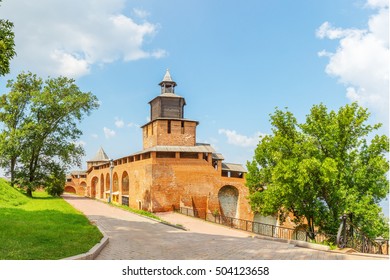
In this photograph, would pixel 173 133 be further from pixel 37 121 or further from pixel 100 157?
pixel 100 157

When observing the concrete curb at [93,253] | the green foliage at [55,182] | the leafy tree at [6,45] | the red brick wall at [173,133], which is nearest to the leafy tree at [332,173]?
the concrete curb at [93,253]

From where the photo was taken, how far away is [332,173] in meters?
14.1

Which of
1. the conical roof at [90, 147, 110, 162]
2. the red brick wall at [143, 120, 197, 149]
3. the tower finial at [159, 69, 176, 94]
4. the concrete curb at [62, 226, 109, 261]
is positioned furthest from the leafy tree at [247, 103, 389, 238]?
the conical roof at [90, 147, 110, 162]

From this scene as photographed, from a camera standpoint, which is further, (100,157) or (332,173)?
(100,157)

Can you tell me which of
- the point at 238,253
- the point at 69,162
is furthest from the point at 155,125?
the point at 238,253

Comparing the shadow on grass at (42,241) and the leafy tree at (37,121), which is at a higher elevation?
the leafy tree at (37,121)

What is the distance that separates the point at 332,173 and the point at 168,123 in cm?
1777

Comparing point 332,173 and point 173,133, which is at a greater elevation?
point 173,133

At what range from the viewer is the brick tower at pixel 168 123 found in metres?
29.6

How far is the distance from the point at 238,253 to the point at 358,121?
9.70 m

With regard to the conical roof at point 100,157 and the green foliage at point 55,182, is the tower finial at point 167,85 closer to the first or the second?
the green foliage at point 55,182

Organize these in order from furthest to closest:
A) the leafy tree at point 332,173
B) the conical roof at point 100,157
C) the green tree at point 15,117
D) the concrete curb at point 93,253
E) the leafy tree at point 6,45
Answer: the conical roof at point 100,157
the green tree at point 15,117
the leafy tree at point 332,173
the leafy tree at point 6,45
the concrete curb at point 93,253

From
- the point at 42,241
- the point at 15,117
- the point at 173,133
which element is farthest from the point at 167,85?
the point at 42,241

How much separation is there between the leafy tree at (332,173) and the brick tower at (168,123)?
44.6 feet
